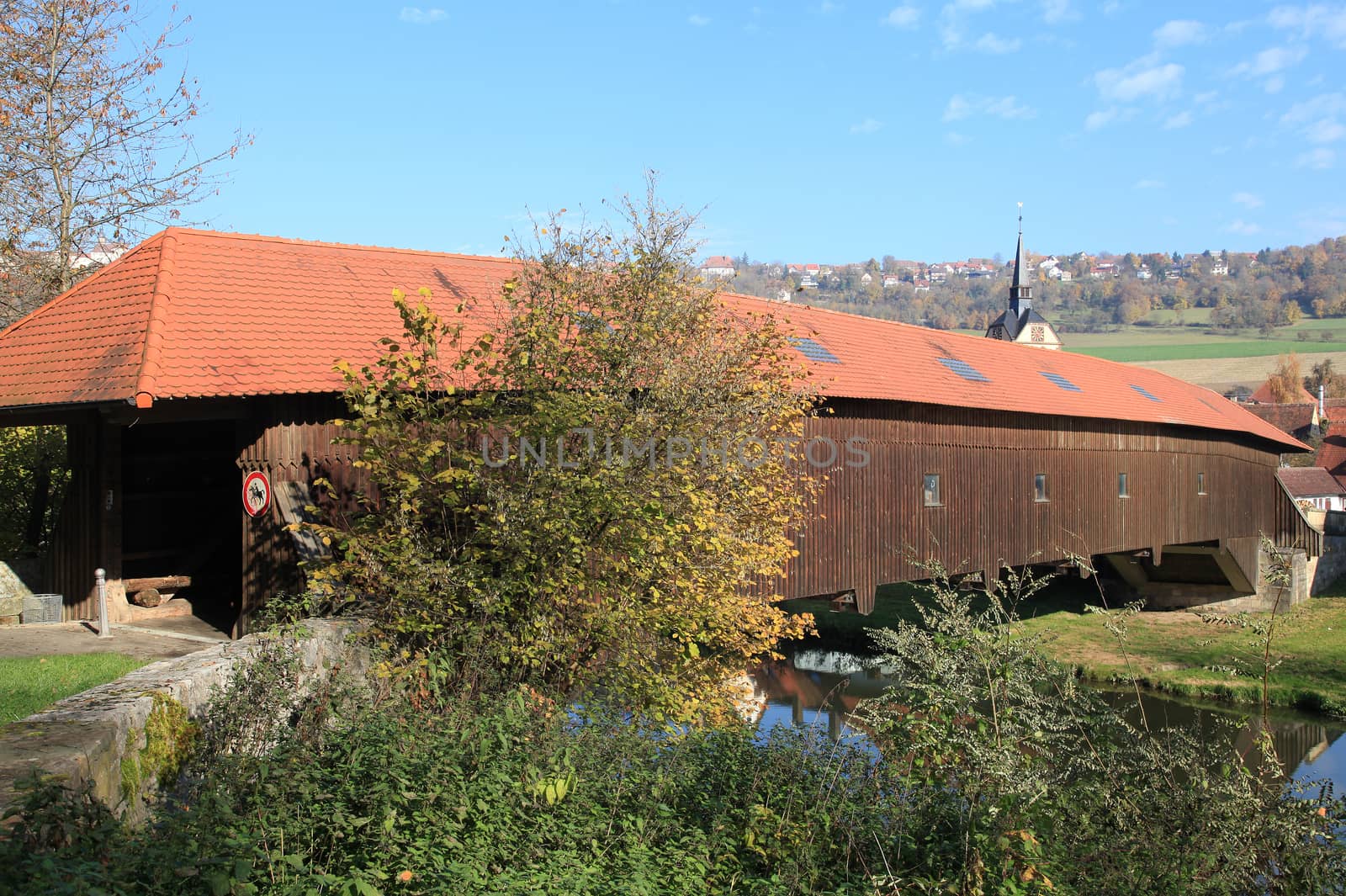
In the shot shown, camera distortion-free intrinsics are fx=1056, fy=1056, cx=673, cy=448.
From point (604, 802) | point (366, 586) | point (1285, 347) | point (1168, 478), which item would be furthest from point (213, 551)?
point (1285, 347)

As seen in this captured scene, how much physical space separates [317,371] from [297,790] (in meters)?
4.87

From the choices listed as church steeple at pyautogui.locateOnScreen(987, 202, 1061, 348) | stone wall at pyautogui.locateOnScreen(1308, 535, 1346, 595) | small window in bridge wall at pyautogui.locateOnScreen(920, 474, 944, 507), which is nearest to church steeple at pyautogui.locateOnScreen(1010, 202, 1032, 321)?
church steeple at pyautogui.locateOnScreen(987, 202, 1061, 348)

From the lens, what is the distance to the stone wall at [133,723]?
13.1 feet

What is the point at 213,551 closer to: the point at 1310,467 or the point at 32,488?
the point at 32,488

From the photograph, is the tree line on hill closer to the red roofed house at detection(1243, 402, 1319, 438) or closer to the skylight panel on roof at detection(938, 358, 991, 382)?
the red roofed house at detection(1243, 402, 1319, 438)

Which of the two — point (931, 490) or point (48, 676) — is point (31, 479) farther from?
point (931, 490)

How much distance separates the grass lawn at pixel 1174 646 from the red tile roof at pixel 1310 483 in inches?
561

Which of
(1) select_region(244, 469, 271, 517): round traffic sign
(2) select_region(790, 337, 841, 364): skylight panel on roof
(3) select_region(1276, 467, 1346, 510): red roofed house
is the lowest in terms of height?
(3) select_region(1276, 467, 1346, 510): red roofed house

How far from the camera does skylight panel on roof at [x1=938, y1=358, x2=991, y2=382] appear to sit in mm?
16172

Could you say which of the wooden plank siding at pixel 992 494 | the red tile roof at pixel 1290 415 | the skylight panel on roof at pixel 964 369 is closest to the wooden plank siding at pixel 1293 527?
the wooden plank siding at pixel 992 494

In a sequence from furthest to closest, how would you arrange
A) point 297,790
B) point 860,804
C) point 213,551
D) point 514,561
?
point 213,551
point 514,561
point 860,804
point 297,790

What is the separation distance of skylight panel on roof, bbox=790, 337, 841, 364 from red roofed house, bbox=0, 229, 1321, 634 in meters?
0.06

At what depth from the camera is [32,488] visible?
13125mm

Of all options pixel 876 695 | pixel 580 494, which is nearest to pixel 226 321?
pixel 580 494
